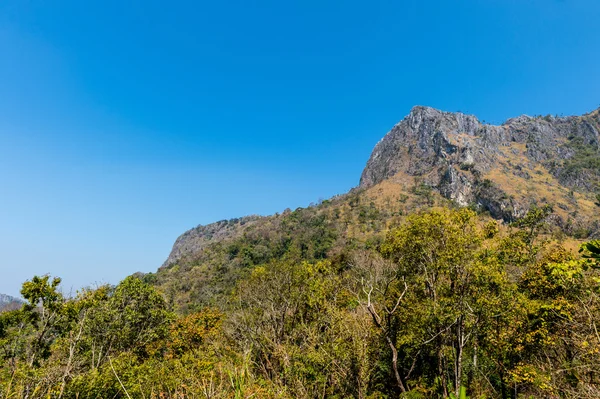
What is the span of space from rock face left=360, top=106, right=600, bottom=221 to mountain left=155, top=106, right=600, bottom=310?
0.50 m

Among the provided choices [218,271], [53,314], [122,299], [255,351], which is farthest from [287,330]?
[218,271]

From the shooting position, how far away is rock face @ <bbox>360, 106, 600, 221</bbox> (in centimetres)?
13112

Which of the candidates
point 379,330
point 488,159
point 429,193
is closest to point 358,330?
point 379,330

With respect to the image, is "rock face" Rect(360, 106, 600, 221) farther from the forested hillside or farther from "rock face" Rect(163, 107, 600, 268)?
the forested hillside

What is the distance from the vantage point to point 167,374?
20234mm

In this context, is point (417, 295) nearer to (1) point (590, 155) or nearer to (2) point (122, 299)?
(2) point (122, 299)

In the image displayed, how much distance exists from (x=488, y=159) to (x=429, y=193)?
49.9 meters

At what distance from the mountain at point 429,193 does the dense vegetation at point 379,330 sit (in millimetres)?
38180

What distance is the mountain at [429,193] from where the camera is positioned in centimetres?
9800

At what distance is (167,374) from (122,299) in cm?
1195

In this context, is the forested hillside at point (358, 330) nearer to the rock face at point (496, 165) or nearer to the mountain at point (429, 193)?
the mountain at point (429, 193)

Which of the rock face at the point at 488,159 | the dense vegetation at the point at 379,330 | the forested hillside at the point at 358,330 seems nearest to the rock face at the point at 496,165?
the rock face at the point at 488,159

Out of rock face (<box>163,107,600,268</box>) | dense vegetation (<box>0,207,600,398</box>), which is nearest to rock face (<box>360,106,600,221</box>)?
rock face (<box>163,107,600,268</box>)

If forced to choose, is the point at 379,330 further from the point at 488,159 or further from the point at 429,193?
the point at 488,159
